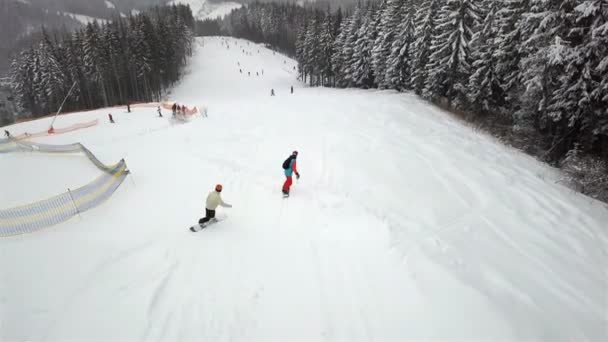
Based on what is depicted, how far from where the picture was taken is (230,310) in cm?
485

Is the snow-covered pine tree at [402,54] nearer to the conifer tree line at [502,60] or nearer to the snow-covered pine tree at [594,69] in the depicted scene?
the conifer tree line at [502,60]

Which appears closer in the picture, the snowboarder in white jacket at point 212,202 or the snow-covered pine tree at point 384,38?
the snowboarder in white jacket at point 212,202

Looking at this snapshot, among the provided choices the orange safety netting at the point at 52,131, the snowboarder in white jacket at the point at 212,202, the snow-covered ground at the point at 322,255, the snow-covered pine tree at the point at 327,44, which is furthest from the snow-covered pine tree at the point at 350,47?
the snowboarder in white jacket at the point at 212,202

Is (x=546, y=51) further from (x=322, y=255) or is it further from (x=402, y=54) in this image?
(x=402, y=54)

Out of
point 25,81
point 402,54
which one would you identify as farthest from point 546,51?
point 25,81

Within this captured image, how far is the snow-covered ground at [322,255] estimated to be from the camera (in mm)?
4617

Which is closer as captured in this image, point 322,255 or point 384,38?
point 322,255

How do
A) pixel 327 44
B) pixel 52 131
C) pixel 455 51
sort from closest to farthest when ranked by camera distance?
1. pixel 455 51
2. pixel 52 131
3. pixel 327 44

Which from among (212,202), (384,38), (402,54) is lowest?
(212,202)

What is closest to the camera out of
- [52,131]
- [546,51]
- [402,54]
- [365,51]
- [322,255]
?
[322,255]

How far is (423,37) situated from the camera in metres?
26.9

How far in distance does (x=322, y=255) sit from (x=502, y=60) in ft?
68.6

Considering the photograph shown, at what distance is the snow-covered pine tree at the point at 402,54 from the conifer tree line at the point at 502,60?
116 millimetres

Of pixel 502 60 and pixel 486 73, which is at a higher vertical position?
pixel 502 60
